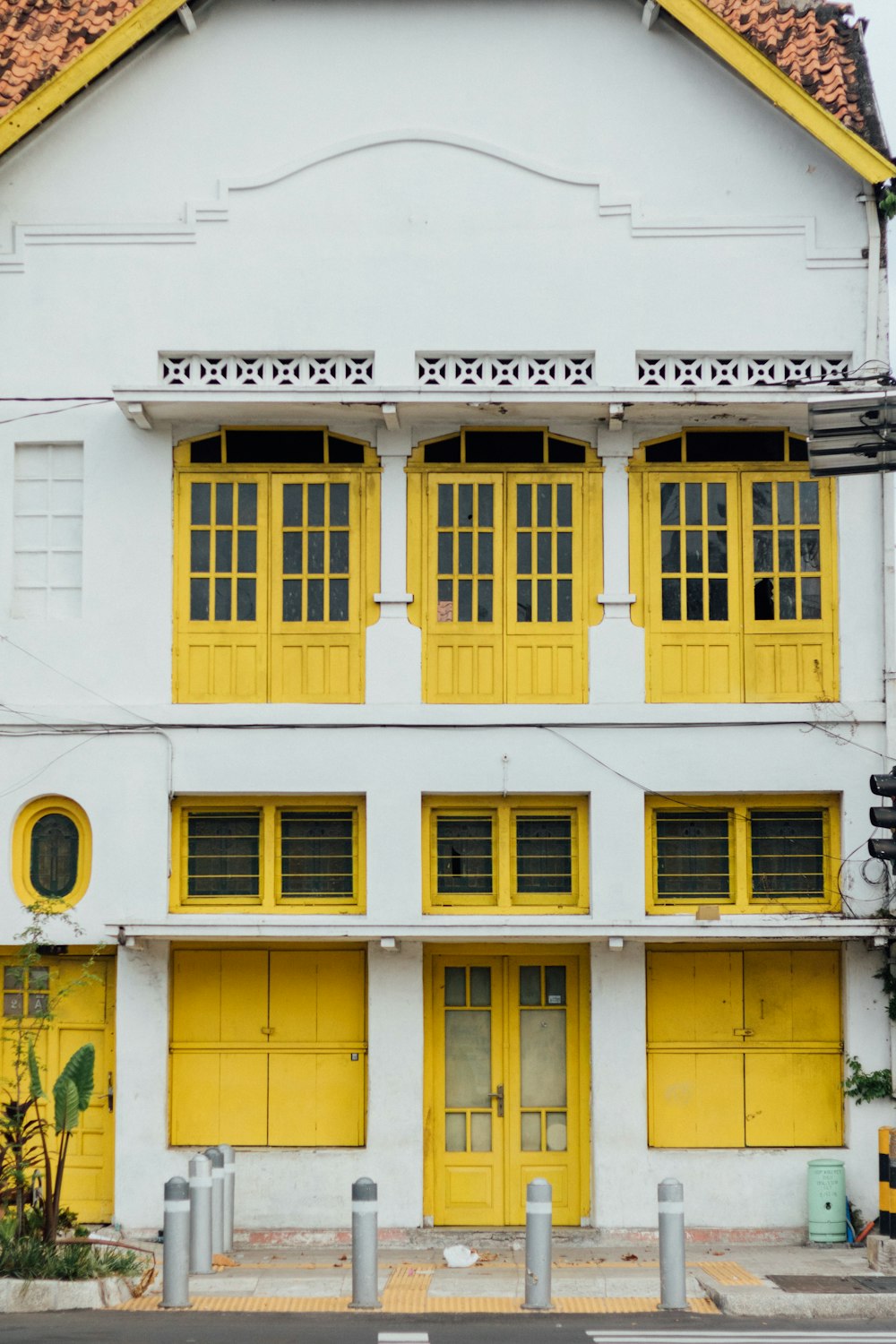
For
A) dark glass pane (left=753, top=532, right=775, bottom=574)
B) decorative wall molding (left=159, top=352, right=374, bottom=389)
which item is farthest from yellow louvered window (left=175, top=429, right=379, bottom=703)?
dark glass pane (left=753, top=532, right=775, bottom=574)

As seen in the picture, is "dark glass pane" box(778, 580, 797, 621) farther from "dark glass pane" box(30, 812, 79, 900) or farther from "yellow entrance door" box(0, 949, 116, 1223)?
"yellow entrance door" box(0, 949, 116, 1223)

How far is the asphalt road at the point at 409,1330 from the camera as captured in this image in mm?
11656

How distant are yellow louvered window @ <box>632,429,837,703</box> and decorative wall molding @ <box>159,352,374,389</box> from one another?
2857 mm

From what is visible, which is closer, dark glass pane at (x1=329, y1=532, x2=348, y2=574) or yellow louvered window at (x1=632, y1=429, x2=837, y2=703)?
yellow louvered window at (x1=632, y1=429, x2=837, y2=703)

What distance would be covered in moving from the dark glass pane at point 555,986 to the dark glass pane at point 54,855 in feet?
15.0

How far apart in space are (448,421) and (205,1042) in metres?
6.31

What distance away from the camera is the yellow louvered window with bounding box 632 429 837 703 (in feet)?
52.7

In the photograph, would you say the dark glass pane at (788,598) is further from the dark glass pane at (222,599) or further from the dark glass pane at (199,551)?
the dark glass pane at (199,551)

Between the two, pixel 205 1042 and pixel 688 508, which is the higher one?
pixel 688 508

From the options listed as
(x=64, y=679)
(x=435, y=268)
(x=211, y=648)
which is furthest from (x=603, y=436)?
(x=64, y=679)

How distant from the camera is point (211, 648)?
16.1 metres

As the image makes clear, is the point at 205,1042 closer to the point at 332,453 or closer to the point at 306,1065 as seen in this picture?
the point at 306,1065

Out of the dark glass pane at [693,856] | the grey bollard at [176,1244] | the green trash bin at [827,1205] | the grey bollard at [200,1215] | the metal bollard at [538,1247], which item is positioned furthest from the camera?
the dark glass pane at [693,856]

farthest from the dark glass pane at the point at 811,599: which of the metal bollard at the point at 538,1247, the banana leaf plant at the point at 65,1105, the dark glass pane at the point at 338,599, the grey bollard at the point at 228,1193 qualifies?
the banana leaf plant at the point at 65,1105
